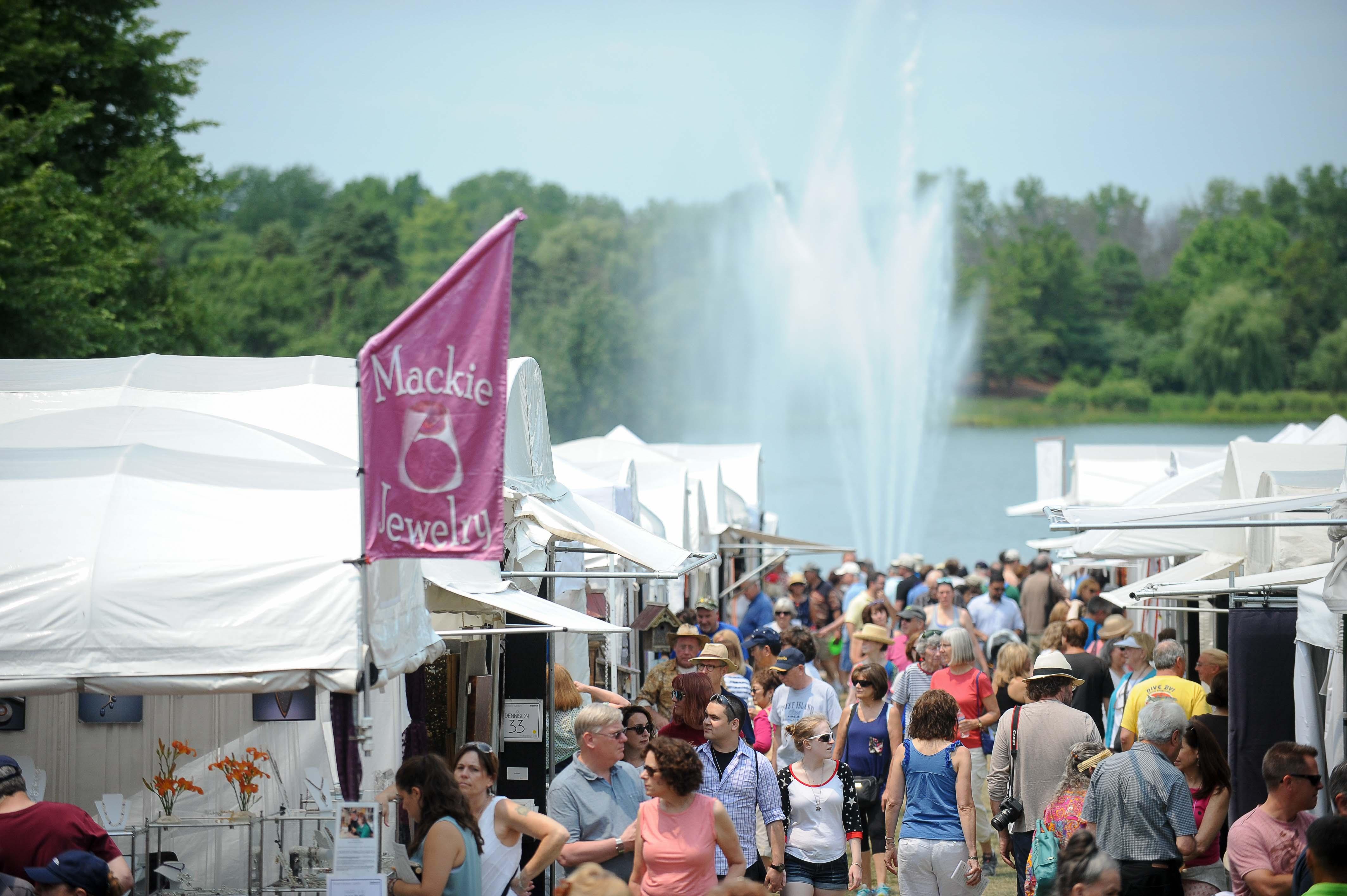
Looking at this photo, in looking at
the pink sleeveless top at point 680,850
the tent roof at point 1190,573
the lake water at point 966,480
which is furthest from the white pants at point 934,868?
the lake water at point 966,480

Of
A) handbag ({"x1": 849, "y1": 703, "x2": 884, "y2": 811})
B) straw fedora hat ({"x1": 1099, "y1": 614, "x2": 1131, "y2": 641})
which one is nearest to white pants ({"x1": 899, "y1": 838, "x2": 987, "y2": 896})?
handbag ({"x1": 849, "y1": 703, "x2": 884, "y2": 811})

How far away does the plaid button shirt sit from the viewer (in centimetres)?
656

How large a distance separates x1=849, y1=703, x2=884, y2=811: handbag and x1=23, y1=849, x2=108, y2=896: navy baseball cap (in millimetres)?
4343

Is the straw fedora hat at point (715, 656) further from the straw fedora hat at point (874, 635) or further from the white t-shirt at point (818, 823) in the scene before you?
the straw fedora hat at point (874, 635)

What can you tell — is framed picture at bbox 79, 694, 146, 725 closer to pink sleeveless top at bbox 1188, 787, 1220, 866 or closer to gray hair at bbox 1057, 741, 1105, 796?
gray hair at bbox 1057, 741, 1105, 796

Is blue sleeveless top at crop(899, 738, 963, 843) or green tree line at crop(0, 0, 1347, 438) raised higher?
green tree line at crop(0, 0, 1347, 438)

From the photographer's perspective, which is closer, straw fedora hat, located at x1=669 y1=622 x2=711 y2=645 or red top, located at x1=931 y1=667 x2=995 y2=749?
red top, located at x1=931 y1=667 x2=995 y2=749

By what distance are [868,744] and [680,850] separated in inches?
124

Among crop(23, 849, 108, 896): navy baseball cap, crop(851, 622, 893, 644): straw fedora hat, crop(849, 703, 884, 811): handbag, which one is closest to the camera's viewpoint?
crop(23, 849, 108, 896): navy baseball cap

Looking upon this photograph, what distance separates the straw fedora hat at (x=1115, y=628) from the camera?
11.3 m

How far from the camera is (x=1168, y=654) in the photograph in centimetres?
940

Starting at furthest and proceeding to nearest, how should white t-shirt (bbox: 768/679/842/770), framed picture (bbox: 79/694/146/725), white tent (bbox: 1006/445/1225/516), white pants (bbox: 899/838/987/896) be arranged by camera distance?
1. white tent (bbox: 1006/445/1225/516)
2. white t-shirt (bbox: 768/679/842/770)
3. framed picture (bbox: 79/694/146/725)
4. white pants (bbox: 899/838/987/896)

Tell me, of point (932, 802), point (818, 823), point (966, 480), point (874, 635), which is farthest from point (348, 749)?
point (966, 480)

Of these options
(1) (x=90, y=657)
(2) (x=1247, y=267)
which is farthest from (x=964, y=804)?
(2) (x=1247, y=267)
